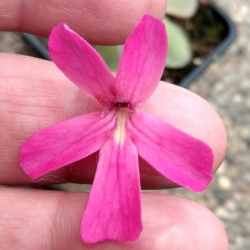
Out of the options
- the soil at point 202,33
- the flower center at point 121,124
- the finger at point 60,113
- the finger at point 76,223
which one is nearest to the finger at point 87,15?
the finger at point 60,113

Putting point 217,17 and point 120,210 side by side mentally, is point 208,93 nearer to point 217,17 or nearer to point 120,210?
point 217,17

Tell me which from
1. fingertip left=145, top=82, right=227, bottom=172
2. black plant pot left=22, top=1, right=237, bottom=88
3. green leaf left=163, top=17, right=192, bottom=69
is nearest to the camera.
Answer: fingertip left=145, top=82, right=227, bottom=172

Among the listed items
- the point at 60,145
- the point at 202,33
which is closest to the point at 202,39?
the point at 202,33

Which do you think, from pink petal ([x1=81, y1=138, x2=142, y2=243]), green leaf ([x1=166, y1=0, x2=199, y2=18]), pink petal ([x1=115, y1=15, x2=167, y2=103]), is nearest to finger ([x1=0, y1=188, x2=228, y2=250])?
pink petal ([x1=81, y1=138, x2=142, y2=243])

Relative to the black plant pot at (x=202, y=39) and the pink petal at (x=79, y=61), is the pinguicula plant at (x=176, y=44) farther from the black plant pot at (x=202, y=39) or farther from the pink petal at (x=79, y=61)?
the pink petal at (x=79, y=61)

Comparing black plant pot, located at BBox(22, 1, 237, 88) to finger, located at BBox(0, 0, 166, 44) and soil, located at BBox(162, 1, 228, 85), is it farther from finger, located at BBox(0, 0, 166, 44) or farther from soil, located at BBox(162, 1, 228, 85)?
finger, located at BBox(0, 0, 166, 44)

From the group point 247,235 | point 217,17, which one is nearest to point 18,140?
point 247,235

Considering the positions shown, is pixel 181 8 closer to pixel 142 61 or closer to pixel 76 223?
pixel 142 61

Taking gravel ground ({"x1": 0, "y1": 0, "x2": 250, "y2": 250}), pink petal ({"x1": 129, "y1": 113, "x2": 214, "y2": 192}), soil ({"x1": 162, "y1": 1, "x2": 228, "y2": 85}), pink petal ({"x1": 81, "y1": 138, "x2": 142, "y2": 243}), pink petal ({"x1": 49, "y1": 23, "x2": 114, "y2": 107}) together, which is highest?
pink petal ({"x1": 49, "y1": 23, "x2": 114, "y2": 107})
